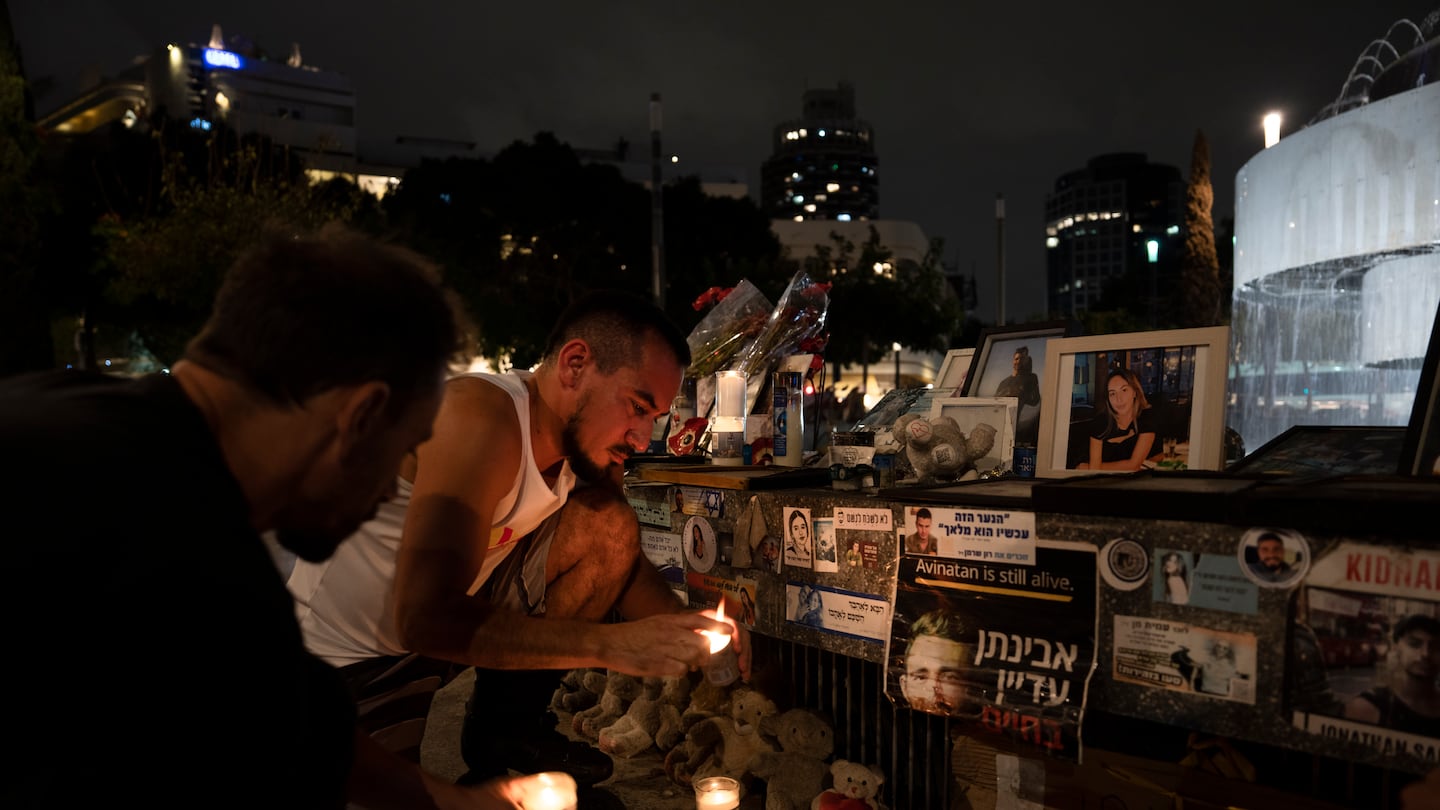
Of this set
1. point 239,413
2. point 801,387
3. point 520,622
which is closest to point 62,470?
point 239,413

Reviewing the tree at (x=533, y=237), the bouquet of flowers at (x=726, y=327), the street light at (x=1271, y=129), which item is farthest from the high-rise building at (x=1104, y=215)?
the bouquet of flowers at (x=726, y=327)

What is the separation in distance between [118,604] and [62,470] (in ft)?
0.52

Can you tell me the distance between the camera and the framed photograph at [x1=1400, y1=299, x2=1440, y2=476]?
208 cm

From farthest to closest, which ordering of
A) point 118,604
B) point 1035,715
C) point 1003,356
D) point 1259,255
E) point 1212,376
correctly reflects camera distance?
point 1259,255
point 1003,356
point 1212,376
point 1035,715
point 118,604

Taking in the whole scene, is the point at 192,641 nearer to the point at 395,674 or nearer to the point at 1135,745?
the point at 395,674

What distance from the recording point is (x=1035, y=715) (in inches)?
84.4

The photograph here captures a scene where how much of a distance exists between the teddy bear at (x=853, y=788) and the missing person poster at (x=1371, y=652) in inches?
55.5

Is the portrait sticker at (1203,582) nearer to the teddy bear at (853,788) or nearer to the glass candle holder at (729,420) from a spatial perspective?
the teddy bear at (853,788)

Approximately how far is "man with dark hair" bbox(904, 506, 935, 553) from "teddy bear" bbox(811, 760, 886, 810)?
2.88 ft

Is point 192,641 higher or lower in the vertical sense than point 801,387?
lower

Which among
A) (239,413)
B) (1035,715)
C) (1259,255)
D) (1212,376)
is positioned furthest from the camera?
(1259,255)

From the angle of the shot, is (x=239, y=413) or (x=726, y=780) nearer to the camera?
(x=239, y=413)

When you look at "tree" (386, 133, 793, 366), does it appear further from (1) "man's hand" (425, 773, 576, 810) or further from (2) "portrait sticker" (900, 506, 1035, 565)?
(1) "man's hand" (425, 773, 576, 810)

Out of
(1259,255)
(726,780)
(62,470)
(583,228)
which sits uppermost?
(583,228)
